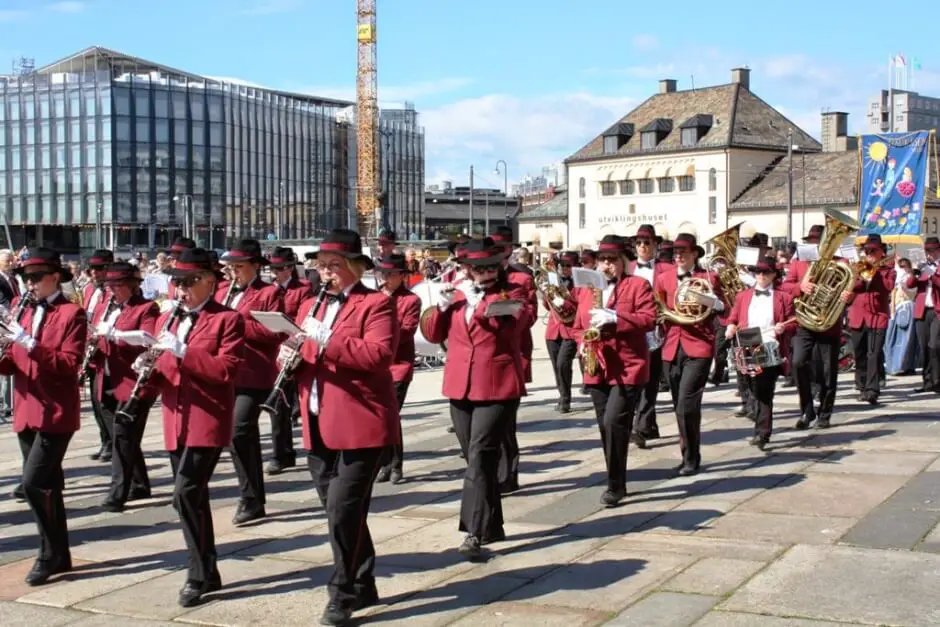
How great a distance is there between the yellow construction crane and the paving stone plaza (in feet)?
321

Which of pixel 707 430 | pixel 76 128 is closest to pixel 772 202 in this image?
pixel 76 128

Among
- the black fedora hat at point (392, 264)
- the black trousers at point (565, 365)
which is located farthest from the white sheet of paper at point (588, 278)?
the black trousers at point (565, 365)

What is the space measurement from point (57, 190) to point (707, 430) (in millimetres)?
80140

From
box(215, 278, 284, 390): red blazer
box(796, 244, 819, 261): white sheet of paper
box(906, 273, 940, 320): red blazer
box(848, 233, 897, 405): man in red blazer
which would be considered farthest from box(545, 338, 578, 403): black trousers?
box(215, 278, 284, 390): red blazer

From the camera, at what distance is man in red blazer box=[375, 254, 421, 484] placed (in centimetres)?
1038

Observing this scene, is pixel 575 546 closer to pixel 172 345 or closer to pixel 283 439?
pixel 172 345

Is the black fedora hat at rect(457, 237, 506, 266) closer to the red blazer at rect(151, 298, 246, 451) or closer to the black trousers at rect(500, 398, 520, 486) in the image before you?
the red blazer at rect(151, 298, 246, 451)

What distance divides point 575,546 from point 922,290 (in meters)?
10.5

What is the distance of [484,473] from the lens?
25.2 feet

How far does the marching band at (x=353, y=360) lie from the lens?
258 inches

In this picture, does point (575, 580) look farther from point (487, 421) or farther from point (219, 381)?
point (219, 381)

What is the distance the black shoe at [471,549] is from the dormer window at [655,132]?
7480cm

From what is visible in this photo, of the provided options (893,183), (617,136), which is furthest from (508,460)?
(617,136)

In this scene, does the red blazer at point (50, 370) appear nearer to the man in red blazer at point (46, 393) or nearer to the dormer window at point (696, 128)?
the man in red blazer at point (46, 393)
